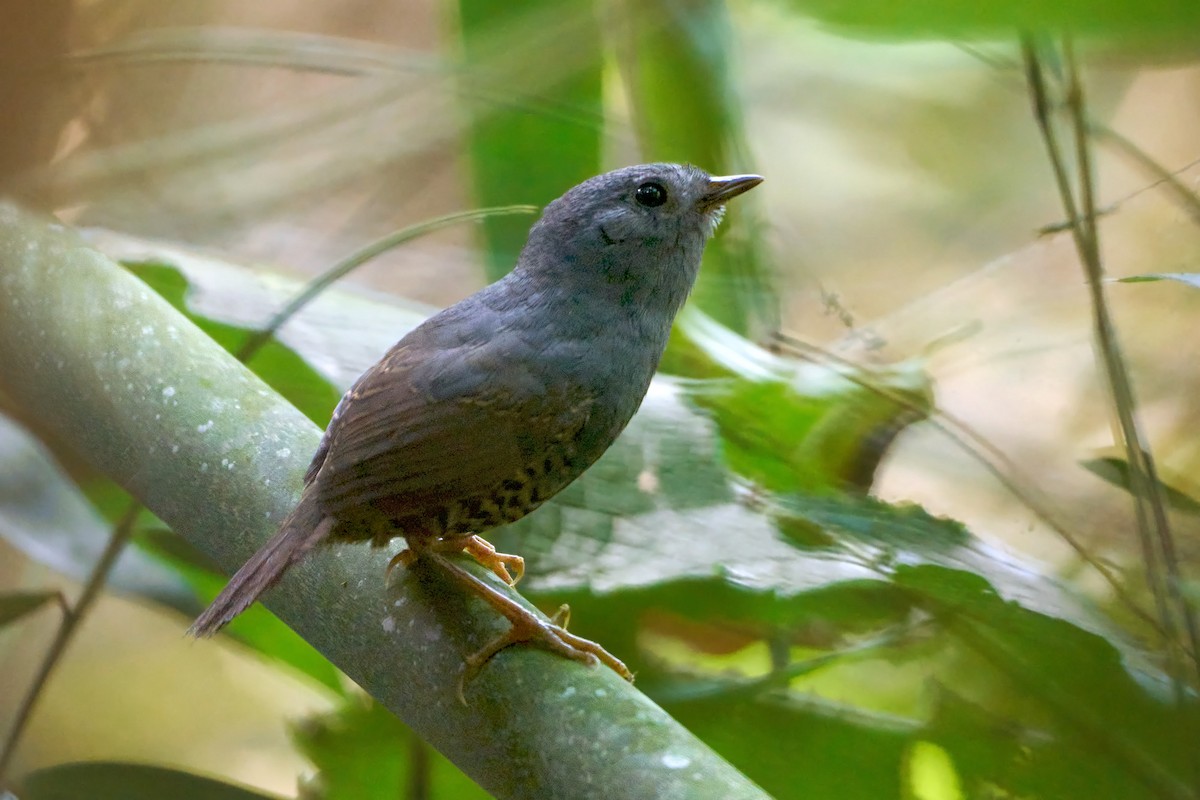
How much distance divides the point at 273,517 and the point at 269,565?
19 cm

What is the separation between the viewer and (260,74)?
9.58 feet

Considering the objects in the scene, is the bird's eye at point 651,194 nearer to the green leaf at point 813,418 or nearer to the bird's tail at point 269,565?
the green leaf at point 813,418

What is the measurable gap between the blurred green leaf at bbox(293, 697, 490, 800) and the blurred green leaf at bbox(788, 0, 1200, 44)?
1.20m

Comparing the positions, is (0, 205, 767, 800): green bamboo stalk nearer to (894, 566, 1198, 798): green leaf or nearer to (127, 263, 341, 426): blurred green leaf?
(127, 263, 341, 426): blurred green leaf

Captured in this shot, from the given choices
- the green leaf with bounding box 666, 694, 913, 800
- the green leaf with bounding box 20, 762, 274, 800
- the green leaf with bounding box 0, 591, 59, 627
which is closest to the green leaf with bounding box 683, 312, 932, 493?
the green leaf with bounding box 666, 694, 913, 800

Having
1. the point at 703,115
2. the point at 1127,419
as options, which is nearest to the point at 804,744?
the point at 1127,419

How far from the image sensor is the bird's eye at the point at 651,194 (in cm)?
132

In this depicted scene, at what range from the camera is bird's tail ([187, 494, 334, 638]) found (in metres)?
1.09

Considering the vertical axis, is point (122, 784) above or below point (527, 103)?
below

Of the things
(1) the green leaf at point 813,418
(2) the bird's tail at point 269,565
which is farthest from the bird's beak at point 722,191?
(2) the bird's tail at point 269,565

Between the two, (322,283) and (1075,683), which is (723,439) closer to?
(1075,683)

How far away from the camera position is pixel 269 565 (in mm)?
1113

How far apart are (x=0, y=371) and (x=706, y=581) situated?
0.93 meters

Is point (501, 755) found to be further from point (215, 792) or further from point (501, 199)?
point (501, 199)
